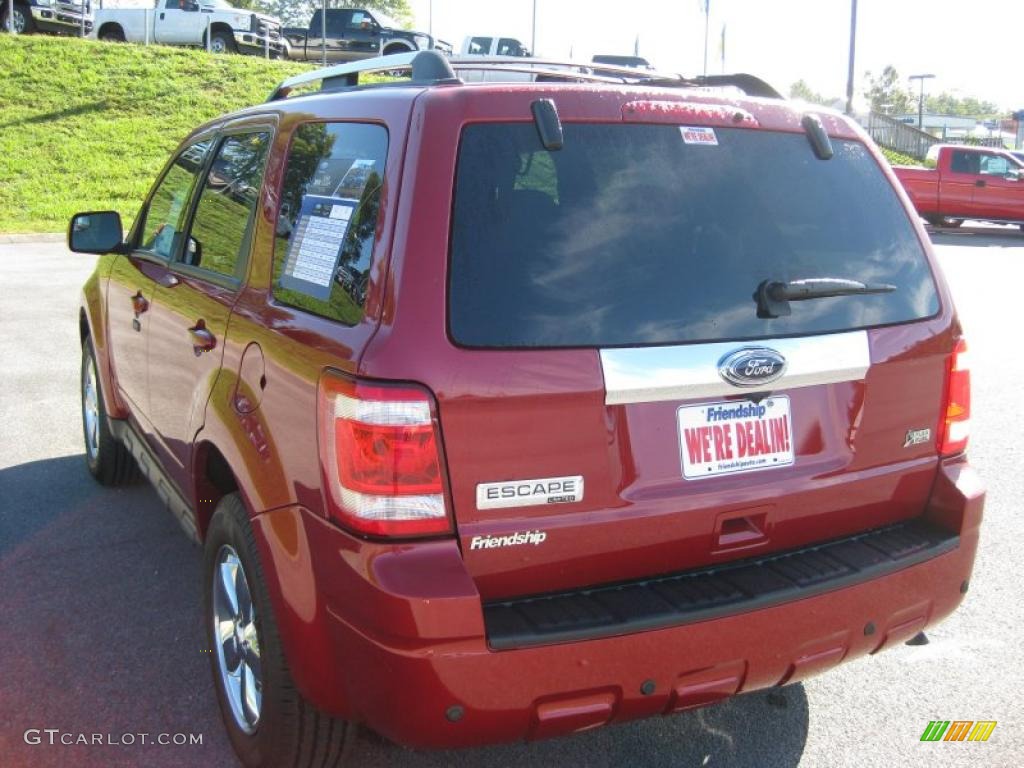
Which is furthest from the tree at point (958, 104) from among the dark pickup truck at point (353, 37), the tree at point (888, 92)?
the dark pickup truck at point (353, 37)

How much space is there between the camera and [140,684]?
138 inches

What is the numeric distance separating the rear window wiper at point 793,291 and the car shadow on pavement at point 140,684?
136cm

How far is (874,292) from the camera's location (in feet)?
9.53

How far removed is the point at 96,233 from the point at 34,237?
14.0 m

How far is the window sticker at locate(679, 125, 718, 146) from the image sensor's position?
2.70m

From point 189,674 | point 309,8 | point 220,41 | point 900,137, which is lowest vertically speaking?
point 189,674

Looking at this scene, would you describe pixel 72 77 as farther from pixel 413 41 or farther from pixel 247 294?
pixel 247 294

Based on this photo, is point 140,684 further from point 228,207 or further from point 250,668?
point 228,207

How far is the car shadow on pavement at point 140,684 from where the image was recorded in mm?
3137

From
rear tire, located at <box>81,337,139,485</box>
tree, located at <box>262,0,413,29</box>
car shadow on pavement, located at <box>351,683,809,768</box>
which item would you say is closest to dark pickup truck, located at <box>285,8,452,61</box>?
rear tire, located at <box>81,337,139,485</box>

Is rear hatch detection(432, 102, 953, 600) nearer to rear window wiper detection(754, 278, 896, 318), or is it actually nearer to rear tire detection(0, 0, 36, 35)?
rear window wiper detection(754, 278, 896, 318)

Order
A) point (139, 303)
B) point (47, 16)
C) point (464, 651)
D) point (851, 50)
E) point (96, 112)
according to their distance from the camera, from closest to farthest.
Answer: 1. point (464, 651)
2. point (139, 303)
3. point (96, 112)
4. point (47, 16)
5. point (851, 50)

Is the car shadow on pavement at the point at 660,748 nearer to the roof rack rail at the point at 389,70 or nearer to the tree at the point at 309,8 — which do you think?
the roof rack rail at the point at 389,70

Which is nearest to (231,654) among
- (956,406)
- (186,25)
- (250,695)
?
(250,695)
